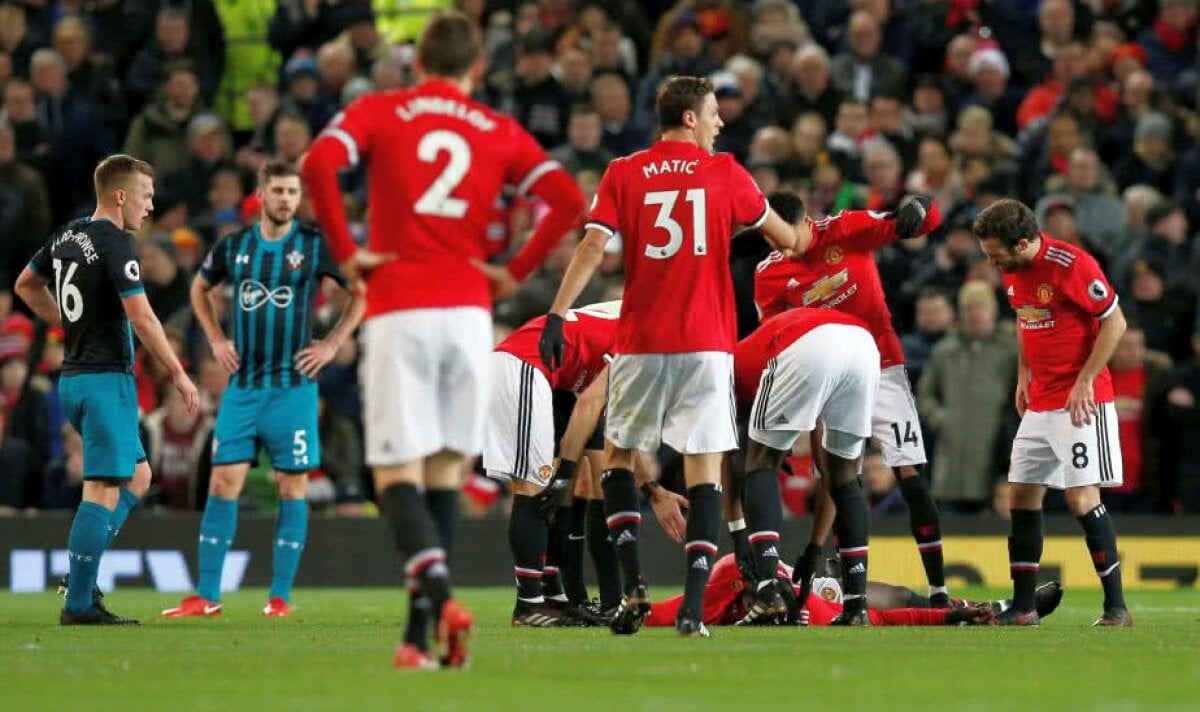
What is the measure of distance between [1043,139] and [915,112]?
1796 millimetres

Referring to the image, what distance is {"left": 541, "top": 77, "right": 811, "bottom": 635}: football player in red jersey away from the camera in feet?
31.6

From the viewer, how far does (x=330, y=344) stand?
12.3 meters

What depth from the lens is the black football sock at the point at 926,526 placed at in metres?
12.0

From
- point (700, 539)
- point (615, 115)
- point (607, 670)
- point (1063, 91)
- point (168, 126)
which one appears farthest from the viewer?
point (168, 126)

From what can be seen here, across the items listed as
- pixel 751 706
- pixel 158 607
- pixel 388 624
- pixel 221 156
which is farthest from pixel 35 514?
pixel 751 706

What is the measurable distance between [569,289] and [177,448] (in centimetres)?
939

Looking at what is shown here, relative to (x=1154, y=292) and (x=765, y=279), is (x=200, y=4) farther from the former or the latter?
(x=765, y=279)

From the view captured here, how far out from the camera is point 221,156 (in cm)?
2111

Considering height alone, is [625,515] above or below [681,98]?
below

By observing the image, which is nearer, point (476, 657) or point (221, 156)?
point (476, 657)

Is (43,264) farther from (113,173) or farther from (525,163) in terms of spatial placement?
(525,163)

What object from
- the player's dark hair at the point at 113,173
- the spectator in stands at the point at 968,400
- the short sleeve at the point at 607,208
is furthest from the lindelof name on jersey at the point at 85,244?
the spectator in stands at the point at 968,400

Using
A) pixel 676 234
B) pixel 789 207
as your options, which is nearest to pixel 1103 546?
pixel 789 207

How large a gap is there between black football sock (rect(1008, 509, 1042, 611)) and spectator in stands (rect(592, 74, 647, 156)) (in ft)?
31.4
